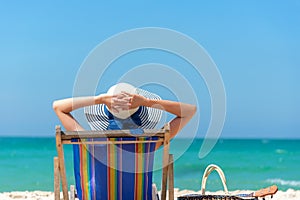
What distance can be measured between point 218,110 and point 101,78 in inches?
30.8

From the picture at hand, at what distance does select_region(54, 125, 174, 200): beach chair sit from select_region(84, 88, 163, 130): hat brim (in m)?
0.28

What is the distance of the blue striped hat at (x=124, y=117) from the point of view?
14.7 feet

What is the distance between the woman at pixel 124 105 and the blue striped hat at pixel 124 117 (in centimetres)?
14

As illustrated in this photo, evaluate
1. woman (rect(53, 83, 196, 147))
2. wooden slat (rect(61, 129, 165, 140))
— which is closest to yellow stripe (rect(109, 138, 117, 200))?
wooden slat (rect(61, 129, 165, 140))

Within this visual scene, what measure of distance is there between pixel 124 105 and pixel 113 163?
1.20 feet

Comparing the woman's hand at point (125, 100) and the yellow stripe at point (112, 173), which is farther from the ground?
the woman's hand at point (125, 100)

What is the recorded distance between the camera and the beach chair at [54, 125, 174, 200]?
4.12 meters

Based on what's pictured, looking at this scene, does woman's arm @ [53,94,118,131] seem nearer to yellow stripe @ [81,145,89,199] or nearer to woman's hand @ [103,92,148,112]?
A: woman's hand @ [103,92,148,112]

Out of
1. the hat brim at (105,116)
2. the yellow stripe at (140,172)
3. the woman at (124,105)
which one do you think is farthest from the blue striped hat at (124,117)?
the yellow stripe at (140,172)

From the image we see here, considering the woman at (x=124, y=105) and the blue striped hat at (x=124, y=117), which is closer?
the woman at (x=124, y=105)

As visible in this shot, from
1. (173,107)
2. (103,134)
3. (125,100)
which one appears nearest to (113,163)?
(103,134)

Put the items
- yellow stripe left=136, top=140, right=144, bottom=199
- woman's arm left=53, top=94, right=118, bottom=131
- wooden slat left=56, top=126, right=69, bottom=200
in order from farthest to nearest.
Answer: yellow stripe left=136, top=140, right=144, bottom=199
woman's arm left=53, top=94, right=118, bottom=131
wooden slat left=56, top=126, right=69, bottom=200

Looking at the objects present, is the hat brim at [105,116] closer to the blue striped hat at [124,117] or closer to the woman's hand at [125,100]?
the blue striped hat at [124,117]

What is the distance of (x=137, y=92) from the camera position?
4496mm
